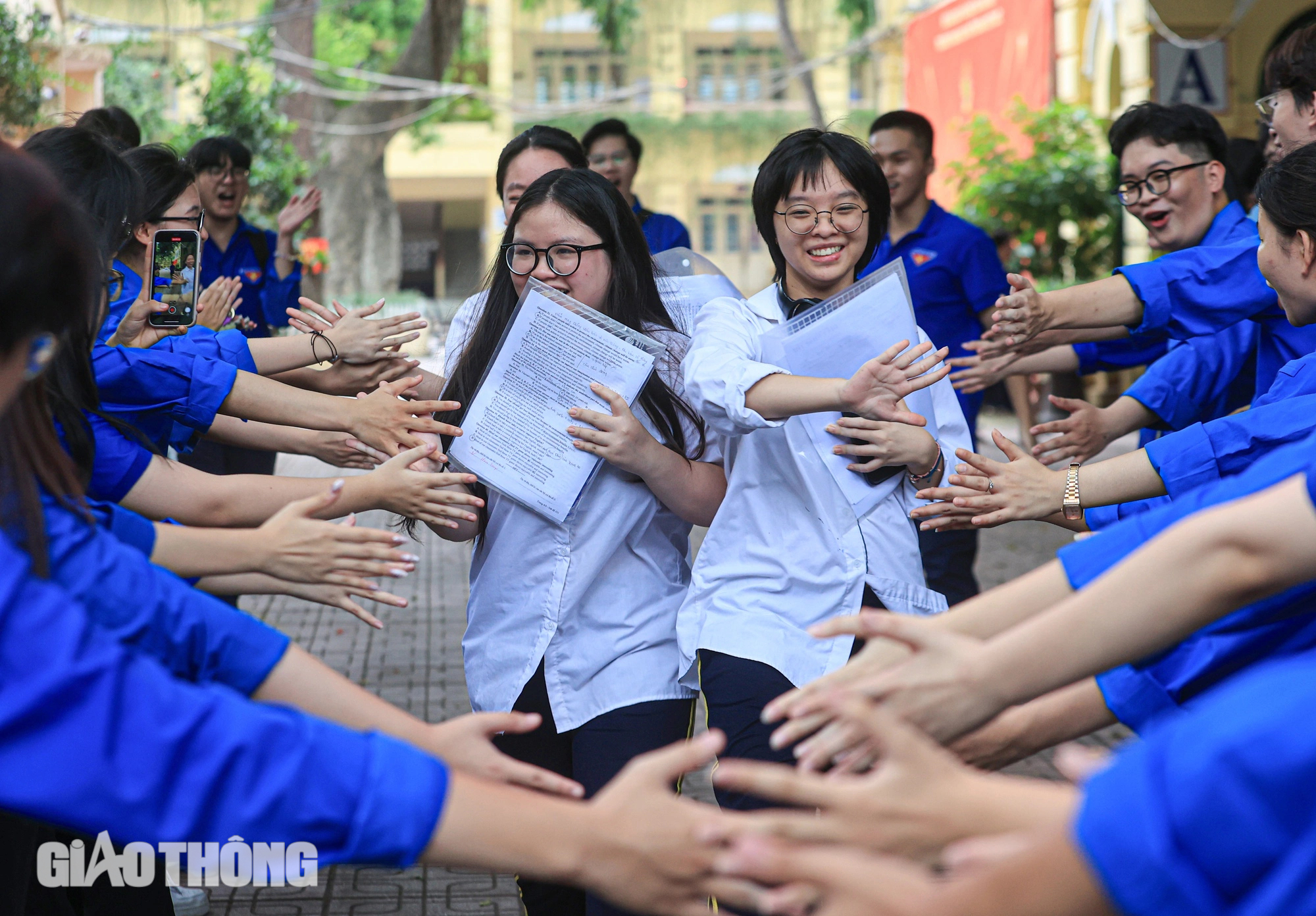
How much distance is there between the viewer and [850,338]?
9.80 feet

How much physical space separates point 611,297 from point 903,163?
3.38m

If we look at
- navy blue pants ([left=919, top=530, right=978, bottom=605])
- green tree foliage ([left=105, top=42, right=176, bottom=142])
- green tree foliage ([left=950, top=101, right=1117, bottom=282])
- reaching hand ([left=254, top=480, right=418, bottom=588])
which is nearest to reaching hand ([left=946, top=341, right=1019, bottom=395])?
navy blue pants ([left=919, top=530, right=978, bottom=605])

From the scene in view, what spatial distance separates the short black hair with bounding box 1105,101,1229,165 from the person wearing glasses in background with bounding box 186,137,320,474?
11.7 feet

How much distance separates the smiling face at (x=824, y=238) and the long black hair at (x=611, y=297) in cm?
35

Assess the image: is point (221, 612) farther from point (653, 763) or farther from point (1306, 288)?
point (1306, 288)

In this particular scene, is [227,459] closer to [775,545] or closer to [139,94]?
[775,545]

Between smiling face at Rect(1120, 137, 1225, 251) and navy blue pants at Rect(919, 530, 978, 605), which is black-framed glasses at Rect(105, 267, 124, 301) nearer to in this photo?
navy blue pants at Rect(919, 530, 978, 605)

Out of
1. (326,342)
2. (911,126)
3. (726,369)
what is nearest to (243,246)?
(326,342)

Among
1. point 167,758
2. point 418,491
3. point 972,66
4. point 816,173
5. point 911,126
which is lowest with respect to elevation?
point 167,758

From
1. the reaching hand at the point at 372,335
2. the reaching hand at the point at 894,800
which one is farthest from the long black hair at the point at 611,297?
the reaching hand at the point at 894,800

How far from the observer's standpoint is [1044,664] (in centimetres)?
184

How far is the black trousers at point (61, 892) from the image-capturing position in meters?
2.14

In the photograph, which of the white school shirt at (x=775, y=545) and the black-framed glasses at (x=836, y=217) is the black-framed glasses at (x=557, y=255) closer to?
the white school shirt at (x=775, y=545)

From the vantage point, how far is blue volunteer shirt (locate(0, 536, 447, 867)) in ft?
5.12
